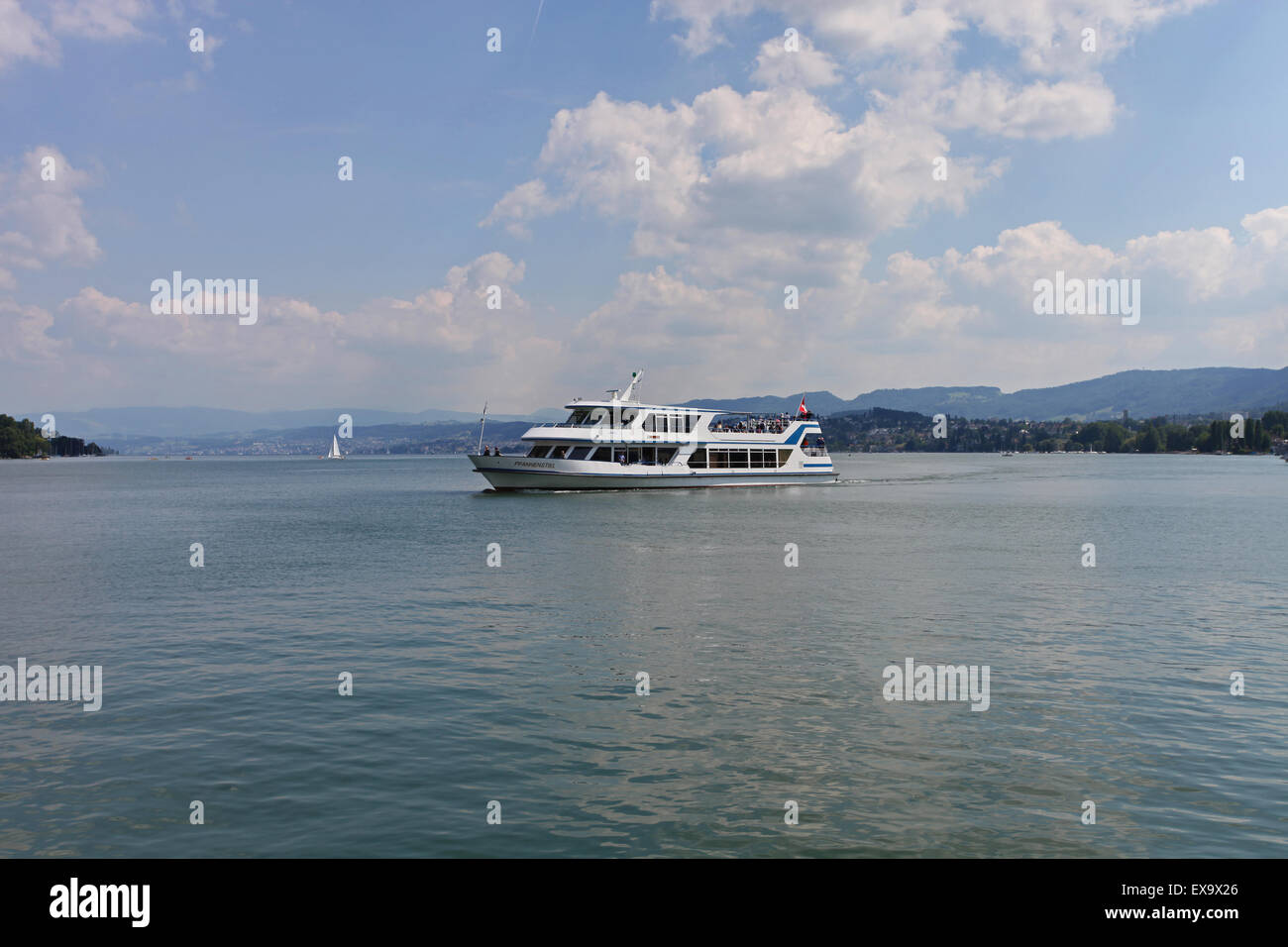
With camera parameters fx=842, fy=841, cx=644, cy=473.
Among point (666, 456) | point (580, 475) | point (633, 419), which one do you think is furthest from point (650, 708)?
point (666, 456)

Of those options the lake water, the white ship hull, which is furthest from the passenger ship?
the lake water

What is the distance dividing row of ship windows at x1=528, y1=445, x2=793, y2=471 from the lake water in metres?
39.7

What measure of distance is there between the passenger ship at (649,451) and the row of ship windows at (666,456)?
0.09 m

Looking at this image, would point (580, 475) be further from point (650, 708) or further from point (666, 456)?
point (650, 708)

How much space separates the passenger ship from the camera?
78938 millimetres

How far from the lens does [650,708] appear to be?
16.0 metres

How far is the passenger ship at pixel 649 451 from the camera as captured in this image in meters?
78.9

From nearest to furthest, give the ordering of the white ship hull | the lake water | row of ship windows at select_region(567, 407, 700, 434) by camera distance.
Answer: the lake water → the white ship hull → row of ship windows at select_region(567, 407, 700, 434)

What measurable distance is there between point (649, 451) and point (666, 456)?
7.69ft

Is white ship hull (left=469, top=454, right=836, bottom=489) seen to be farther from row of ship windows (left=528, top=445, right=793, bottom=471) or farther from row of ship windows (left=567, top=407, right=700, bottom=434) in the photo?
row of ship windows (left=567, top=407, right=700, bottom=434)

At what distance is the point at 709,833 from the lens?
1062 cm
